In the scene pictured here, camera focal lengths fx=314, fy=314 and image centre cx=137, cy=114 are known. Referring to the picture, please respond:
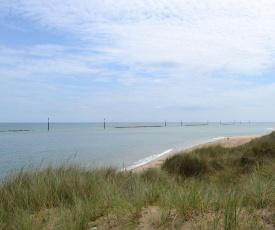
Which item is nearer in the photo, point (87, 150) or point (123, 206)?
point (123, 206)

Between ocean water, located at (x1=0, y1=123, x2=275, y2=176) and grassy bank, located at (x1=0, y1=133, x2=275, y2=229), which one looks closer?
grassy bank, located at (x1=0, y1=133, x2=275, y2=229)

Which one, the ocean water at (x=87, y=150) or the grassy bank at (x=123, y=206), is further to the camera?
the ocean water at (x=87, y=150)

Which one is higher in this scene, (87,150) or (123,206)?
(123,206)

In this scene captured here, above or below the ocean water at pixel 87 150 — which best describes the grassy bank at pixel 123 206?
above

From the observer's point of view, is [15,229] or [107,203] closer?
[15,229]

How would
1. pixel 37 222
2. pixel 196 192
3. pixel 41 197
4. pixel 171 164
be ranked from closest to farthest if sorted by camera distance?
1. pixel 37 222
2. pixel 196 192
3. pixel 41 197
4. pixel 171 164

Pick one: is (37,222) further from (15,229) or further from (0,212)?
(0,212)

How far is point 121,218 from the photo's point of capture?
4.45 m

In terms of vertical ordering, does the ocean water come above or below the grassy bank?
below

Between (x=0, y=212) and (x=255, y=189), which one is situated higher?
(x=255, y=189)

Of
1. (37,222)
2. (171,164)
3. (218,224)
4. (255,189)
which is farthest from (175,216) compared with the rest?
(171,164)

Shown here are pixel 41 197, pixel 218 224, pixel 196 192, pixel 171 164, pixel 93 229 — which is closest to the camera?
pixel 218 224

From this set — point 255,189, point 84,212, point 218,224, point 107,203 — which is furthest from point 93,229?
point 255,189

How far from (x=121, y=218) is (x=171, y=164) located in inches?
364
